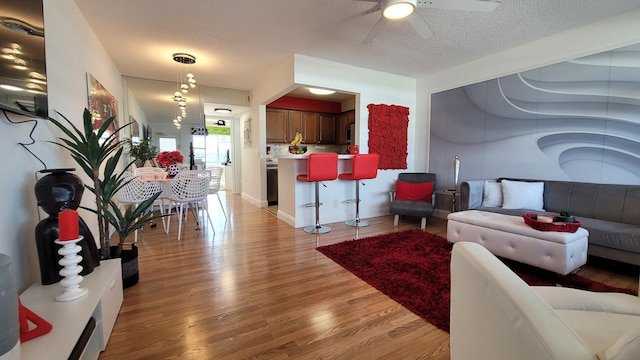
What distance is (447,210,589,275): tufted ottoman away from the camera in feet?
6.94

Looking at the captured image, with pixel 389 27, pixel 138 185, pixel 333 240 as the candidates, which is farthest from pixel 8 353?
pixel 389 27

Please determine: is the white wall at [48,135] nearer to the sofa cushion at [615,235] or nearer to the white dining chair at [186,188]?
the white dining chair at [186,188]

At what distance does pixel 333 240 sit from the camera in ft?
11.3

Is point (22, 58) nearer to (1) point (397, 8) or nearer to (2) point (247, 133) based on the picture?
(1) point (397, 8)

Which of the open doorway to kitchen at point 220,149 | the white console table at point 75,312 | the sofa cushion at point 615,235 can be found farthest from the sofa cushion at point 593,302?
the open doorway to kitchen at point 220,149

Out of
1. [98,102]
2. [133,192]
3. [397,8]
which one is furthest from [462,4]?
[133,192]

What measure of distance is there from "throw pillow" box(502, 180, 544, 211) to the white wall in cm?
423

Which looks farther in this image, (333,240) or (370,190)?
(370,190)

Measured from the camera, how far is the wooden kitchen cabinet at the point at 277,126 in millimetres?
6004

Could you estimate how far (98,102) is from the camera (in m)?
3.23

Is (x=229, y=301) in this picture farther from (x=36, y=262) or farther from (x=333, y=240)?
(x=333, y=240)

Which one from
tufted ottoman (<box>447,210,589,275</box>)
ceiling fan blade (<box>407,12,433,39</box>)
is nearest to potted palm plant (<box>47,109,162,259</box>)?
ceiling fan blade (<box>407,12,433,39</box>)

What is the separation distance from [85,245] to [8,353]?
3.50ft

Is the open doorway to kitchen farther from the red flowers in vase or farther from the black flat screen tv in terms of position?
the black flat screen tv
